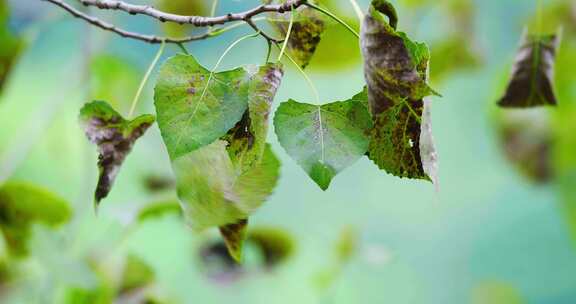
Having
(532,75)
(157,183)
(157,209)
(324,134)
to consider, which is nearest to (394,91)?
(324,134)

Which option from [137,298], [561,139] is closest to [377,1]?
[137,298]

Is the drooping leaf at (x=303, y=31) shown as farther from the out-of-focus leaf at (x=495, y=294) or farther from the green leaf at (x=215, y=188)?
the out-of-focus leaf at (x=495, y=294)

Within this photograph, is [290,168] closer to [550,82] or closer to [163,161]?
[163,161]

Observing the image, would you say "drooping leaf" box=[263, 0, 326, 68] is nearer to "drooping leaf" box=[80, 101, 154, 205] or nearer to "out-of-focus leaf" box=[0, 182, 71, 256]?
"drooping leaf" box=[80, 101, 154, 205]

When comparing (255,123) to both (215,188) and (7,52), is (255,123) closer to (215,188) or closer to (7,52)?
(215,188)

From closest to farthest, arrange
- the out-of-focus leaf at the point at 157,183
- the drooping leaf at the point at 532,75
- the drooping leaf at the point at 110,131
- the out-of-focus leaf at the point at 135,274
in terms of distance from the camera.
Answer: the drooping leaf at the point at 110,131 → the drooping leaf at the point at 532,75 → the out-of-focus leaf at the point at 135,274 → the out-of-focus leaf at the point at 157,183

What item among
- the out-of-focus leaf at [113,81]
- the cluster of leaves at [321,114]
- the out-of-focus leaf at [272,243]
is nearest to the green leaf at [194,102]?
the cluster of leaves at [321,114]

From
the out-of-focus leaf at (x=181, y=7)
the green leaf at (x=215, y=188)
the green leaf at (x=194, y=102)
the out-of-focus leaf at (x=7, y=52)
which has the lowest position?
the out-of-focus leaf at (x=7, y=52)
